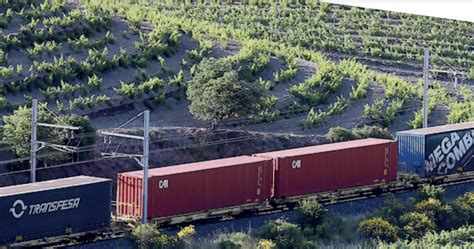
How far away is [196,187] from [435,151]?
1160 centimetres

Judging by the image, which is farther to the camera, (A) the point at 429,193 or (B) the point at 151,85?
(B) the point at 151,85

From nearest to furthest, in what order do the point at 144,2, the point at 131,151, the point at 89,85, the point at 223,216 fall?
the point at 223,216
the point at 131,151
the point at 89,85
the point at 144,2

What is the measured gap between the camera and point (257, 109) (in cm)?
4788

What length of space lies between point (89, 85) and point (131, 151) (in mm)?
8125

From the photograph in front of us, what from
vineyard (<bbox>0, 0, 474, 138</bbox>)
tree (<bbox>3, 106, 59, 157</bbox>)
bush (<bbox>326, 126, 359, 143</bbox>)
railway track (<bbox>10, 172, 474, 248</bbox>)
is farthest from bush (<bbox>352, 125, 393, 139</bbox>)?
tree (<bbox>3, 106, 59, 157</bbox>)

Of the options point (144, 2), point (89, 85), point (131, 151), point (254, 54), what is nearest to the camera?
point (131, 151)

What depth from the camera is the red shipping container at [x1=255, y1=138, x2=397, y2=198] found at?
37.7 meters

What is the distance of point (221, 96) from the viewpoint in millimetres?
46469

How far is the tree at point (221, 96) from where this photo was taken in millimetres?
46531

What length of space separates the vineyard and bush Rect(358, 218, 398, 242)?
10.5 metres

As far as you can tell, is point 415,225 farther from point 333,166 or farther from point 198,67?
point 198,67

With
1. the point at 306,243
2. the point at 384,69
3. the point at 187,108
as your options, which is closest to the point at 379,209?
the point at 306,243

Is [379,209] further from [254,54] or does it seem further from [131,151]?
[254,54]

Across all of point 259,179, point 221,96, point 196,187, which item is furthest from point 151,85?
point 196,187
